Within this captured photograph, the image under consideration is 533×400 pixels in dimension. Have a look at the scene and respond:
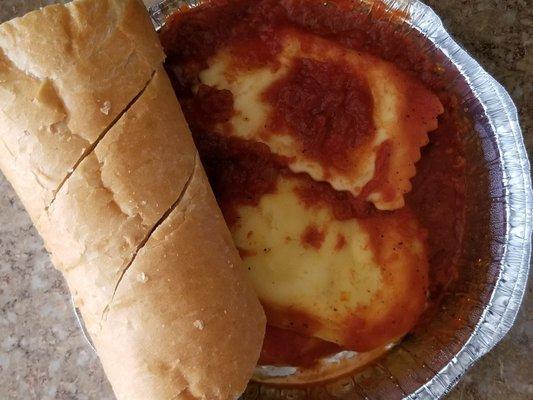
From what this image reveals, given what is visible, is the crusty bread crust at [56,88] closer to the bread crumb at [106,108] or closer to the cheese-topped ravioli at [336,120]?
the bread crumb at [106,108]

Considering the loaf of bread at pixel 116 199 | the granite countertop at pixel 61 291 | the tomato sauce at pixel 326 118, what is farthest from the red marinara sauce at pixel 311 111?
the loaf of bread at pixel 116 199

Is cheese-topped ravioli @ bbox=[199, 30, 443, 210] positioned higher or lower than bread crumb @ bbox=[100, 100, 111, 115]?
lower

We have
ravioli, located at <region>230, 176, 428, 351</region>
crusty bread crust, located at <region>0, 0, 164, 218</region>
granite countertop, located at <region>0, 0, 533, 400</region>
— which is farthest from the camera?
granite countertop, located at <region>0, 0, 533, 400</region>

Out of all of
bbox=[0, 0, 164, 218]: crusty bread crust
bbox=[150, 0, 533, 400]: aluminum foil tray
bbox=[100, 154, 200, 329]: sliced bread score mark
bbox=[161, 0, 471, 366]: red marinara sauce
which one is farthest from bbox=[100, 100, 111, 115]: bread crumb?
bbox=[150, 0, 533, 400]: aluminum foil tray

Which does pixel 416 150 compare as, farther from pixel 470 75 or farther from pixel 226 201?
pixel 226 201

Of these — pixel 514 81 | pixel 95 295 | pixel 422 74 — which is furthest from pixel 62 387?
pixel 514 81

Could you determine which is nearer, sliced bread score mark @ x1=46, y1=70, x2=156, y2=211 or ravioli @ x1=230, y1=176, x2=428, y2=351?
sliced bread score mark @ x1=46, y1=70, x2=156, y2=211

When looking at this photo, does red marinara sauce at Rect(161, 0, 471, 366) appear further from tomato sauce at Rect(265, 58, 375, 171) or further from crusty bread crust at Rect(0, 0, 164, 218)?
crusty bread crust at Rect(0, 0, 164, 218)

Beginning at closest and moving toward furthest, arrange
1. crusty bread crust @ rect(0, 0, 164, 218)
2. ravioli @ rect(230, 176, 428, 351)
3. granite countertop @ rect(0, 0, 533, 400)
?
crusty bread crust @ rect(0, 0, 164, 218) → ravioli @ rect(230, 176, 428, 351) → granite countertop @ rect(0, 0, 533, 400)
